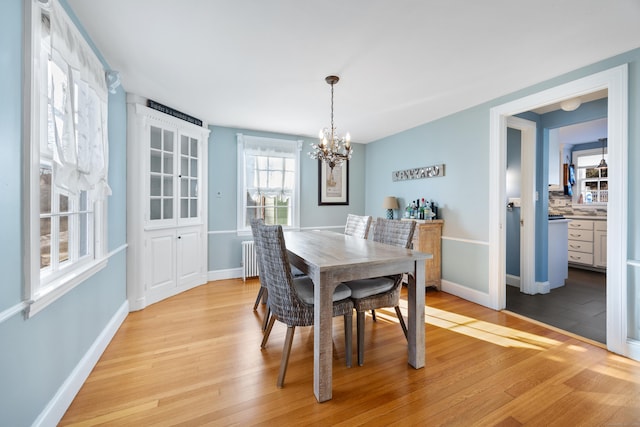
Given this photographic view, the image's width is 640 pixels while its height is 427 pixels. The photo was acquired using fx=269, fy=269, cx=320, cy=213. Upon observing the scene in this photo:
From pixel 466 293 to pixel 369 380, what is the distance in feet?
7.23

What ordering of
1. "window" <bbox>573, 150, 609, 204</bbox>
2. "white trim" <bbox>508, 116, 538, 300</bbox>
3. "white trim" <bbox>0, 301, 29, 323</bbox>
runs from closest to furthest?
"white trim" <bbox>0, 301, 29, 323</bbox>
"white trim" <bbox>508, 116, 538, 300</bbox>
"window" <bbox>573, 150, 609, 204</bbox>

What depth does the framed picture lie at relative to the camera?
5031mm

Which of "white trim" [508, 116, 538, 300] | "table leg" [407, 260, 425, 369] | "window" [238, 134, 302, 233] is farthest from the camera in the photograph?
"window" [238, 134, 302, 233]

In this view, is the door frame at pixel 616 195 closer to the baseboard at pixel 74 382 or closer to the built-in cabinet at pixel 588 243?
the built-in cabinet at pixel 588 243

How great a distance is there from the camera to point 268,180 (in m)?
4.59

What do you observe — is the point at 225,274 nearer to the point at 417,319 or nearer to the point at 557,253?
the point at 417,319

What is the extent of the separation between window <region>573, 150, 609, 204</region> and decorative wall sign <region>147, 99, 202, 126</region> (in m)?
7.39

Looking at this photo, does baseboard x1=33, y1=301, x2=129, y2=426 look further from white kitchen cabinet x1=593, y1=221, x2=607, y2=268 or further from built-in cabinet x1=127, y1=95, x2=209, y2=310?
white kitchen cabinet x1=593, y1=221, x2=607, y2=268

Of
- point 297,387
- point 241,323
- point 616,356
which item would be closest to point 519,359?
point 616,356

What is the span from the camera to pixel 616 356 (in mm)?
2121

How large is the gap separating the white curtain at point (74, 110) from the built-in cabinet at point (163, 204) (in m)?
1.13

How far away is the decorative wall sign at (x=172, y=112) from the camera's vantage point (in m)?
3.22

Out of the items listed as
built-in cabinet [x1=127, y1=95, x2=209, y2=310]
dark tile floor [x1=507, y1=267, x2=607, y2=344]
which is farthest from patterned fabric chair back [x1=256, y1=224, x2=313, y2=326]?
dark tile floor [x1=507, y1=267, x2=607, y2=344]

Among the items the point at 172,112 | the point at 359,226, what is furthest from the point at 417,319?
the point at 172,112
